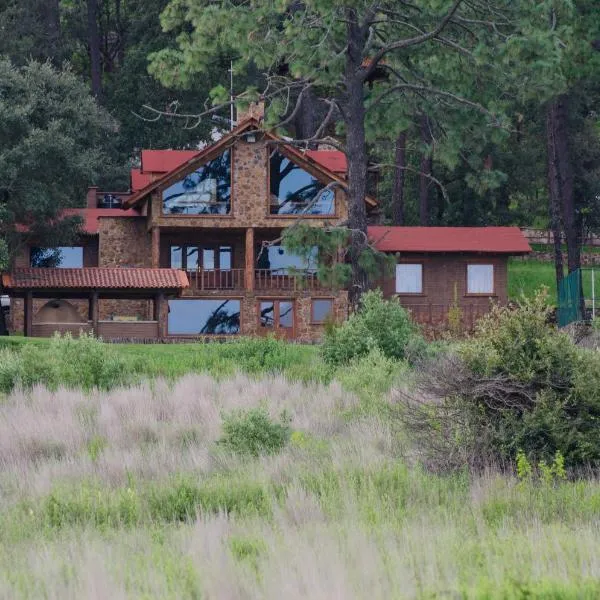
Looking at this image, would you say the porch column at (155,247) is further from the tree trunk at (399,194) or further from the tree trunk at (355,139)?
the tree trunk at (355,139)

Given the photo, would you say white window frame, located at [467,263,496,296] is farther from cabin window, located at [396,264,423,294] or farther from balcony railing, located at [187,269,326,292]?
balcony railing, located at [187,269,326,292]

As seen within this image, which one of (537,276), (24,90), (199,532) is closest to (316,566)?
(199,532)

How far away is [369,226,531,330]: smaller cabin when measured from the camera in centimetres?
4959

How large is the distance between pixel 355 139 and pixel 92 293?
1635cm

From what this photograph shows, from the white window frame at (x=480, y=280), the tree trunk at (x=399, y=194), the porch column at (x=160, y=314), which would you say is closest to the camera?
the porch column at (x=160, y=314)

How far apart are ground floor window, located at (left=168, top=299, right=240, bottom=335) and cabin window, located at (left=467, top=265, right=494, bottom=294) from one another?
8702 millimetres

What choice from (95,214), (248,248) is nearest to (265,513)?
(248,248)

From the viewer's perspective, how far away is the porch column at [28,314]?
44531mm

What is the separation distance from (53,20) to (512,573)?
187 feet

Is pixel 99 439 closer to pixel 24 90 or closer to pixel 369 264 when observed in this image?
pixel 369 264

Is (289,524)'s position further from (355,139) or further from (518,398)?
(355,139)

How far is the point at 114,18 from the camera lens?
6919 cm

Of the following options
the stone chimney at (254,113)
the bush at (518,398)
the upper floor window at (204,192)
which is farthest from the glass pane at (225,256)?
the bush at (518,398)

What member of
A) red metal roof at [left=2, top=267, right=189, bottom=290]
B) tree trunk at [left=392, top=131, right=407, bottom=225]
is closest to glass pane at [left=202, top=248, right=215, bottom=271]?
red metal roof at [left=2, top=267, right=189, bottom=290]
